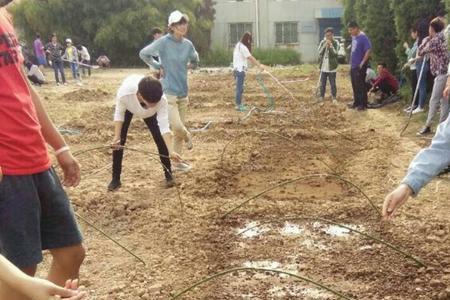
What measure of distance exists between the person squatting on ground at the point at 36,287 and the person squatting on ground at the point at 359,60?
29.5 ft

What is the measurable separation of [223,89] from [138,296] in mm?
12037

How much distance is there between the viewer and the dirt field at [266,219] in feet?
11.1

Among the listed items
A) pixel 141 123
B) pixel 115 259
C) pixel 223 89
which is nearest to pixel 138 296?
pixel 115 259

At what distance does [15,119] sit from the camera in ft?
6.88

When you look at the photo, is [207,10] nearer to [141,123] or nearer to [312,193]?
[141,123]

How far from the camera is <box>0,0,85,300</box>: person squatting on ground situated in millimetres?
2068

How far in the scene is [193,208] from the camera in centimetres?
482

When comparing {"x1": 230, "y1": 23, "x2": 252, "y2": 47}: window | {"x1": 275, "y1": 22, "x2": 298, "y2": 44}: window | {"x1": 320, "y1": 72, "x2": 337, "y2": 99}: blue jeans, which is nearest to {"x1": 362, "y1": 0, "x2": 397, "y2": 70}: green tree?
{"x1": 320, "y1": 72, "x2": 337, "y2": 99}: blue jeans

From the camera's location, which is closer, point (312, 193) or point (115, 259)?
point (115, 259)

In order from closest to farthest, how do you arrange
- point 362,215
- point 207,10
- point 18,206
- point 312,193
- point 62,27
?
point 18,206, point 362,215, point 312,193, point 62,27, point 207,10

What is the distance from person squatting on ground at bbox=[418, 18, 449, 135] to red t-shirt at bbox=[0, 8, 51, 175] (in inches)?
241

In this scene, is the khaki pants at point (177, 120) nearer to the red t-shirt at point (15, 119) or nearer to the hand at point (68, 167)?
the hand at point (68, 167)

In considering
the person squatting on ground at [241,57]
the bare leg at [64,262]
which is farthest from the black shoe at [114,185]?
the person squatting on ground at [241,57]

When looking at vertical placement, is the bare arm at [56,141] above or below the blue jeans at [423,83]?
above
